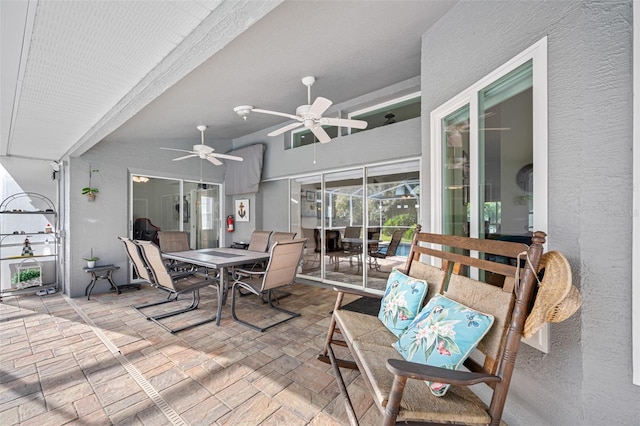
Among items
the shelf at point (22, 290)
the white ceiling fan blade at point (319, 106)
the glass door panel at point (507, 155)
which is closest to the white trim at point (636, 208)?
the glass door panel at point (507, 155)

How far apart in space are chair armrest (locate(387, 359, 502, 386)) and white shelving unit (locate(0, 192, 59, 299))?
6113mm

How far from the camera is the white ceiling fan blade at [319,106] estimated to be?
264cm

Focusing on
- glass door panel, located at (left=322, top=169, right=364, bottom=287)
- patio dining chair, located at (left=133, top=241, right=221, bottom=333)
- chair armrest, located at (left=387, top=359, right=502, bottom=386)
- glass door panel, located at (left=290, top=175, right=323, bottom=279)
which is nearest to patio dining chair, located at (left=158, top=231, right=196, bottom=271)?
patio dining chair, located at (left=133, top=241, right=221, bottom=333)

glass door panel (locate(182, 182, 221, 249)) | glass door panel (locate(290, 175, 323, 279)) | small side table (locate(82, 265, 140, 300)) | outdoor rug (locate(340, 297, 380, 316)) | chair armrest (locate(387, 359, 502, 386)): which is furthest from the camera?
glass door panel (locate(182, 182, 221, 249))

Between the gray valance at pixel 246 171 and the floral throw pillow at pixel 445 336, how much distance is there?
4912 millimetres

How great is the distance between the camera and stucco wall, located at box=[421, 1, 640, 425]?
3.61 feet

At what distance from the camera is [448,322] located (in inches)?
53.7

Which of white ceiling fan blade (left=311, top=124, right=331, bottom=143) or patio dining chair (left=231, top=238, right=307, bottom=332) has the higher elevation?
white ceiling fan blade (left=311, top=124, right=331, bottom=143)

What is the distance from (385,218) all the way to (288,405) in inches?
124

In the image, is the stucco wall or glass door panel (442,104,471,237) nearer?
the stucco wall

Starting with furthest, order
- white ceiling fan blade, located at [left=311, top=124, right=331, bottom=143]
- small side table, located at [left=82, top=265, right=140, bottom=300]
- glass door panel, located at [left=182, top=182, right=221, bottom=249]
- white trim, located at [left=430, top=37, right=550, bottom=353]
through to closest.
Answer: glass door panel, located at [left=182, top=182, right=221, bottom=249] → small side table, located at [left=82, top=265, right=140, bottom=300] → white ceiling fan blade, located at [left=311, top=124, right=331, bottom=143] → white trim, located at [left=430, top=37, right=550, bottom=353]

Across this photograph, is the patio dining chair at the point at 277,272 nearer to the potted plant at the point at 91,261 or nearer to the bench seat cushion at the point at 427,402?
the bench seat cushion at the point at 427,402

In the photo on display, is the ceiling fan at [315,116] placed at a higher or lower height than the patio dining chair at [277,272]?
higher

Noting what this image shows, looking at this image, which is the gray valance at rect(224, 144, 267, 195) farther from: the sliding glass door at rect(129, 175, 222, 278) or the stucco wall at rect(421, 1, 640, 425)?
the stucco wall at rect(421, 1, 640, 425)
